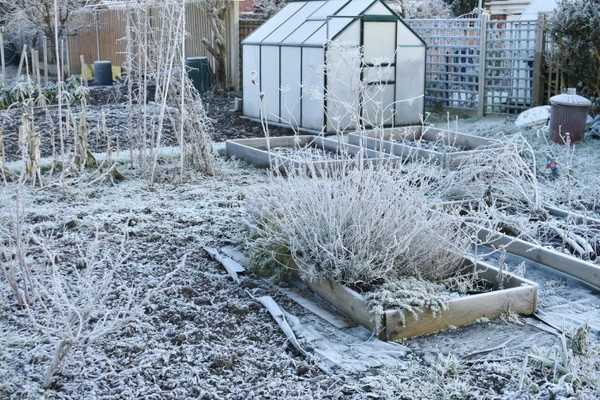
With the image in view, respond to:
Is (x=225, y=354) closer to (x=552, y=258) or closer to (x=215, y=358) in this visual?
(x=215, y=358)

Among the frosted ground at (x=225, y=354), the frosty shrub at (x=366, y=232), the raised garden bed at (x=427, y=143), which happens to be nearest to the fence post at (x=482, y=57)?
the raised garden bed at (x=427, y=143)

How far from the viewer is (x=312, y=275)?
4.26 m

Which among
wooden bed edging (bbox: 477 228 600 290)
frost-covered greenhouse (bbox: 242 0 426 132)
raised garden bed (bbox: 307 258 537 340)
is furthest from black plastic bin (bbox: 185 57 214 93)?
raised garden bed (bbox: 307 258 537 340)

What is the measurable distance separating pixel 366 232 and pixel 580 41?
758 cm

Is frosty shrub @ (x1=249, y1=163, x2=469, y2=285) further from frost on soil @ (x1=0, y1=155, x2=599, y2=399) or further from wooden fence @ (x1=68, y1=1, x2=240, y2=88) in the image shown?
wooden fence @ (x1=68, y1=1, x2=240, y2=88)

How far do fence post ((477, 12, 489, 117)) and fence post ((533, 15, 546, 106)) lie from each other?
0.95 metres

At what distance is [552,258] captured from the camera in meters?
4.89

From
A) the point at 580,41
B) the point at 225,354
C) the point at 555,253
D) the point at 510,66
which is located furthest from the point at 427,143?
the point at 225,354

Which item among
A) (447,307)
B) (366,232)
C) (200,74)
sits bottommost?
(447,307)

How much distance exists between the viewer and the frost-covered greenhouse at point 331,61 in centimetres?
1058

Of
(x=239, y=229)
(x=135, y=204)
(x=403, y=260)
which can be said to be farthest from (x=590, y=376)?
(x=135, y=204)

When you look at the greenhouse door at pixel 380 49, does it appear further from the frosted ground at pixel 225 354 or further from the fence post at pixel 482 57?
the frosted ground at pixel 225 354

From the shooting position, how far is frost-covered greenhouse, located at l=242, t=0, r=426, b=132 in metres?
10.6

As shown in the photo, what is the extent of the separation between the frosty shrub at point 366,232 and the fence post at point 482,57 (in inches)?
334
